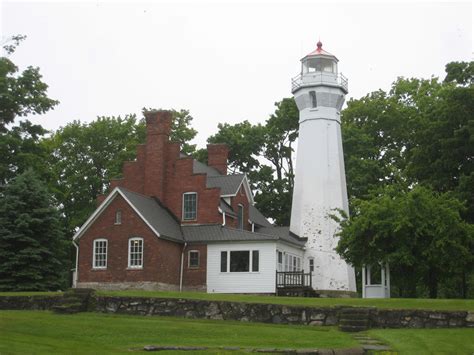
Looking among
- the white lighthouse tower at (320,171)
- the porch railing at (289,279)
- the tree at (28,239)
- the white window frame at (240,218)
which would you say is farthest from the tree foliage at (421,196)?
the tree at (28,239)

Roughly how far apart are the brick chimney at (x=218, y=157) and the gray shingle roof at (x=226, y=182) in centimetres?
337

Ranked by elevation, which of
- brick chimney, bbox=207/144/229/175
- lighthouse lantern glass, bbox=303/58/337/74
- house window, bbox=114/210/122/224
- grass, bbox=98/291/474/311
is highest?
lighthouse lantern glass, bbox=303/58/337/74

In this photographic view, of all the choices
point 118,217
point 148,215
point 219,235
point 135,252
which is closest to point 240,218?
point 219,235

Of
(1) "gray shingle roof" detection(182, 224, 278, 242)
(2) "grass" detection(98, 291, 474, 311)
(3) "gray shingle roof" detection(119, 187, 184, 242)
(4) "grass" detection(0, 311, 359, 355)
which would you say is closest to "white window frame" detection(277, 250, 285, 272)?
(1) "gray shingle roof" detection(182, 224, 278, 242)

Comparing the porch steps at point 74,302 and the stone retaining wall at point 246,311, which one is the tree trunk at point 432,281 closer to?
the stone retaining wall at point 246,311

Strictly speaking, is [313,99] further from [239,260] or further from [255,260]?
[239,260]

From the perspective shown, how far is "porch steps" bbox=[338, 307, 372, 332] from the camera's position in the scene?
22.0 m

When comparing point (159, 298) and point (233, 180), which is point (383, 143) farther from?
point (159, 298)

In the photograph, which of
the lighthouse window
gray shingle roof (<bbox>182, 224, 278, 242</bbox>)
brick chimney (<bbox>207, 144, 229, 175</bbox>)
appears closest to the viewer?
gray shingle roof (<bbox>182, 224, 278, 242</bbox>)

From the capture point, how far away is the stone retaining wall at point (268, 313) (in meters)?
22.2

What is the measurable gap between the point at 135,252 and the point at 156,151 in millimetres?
6706

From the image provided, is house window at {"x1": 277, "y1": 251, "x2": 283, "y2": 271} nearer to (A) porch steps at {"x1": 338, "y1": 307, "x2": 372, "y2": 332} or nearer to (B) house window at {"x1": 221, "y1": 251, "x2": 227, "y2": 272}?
(B) house window at {"x1": 221, "y1": 251, "x2": 227, "y2": 272}

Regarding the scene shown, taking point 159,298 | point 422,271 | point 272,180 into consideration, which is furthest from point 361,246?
point 272,180

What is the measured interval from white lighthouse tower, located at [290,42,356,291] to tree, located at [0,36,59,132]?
15.2 metres
